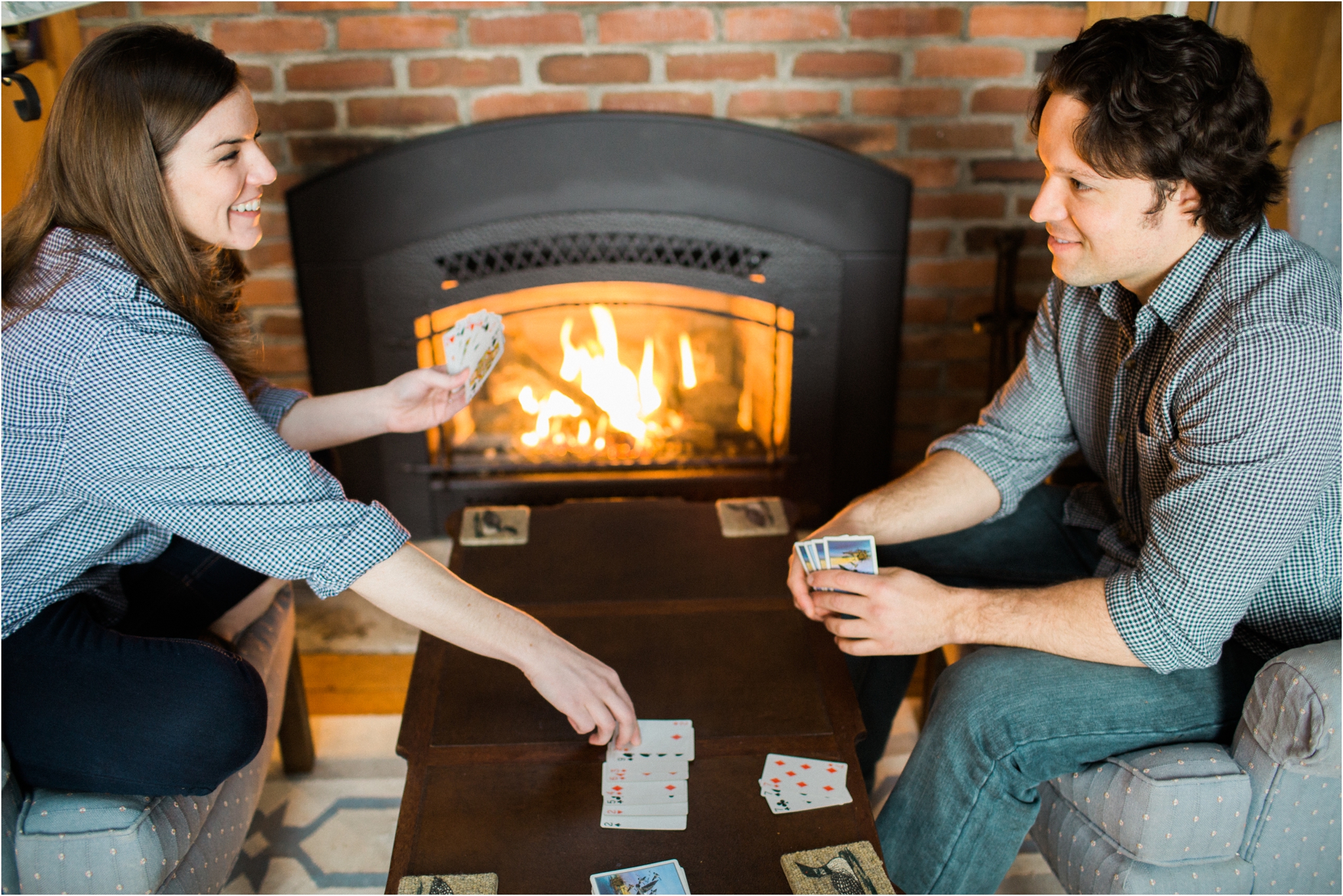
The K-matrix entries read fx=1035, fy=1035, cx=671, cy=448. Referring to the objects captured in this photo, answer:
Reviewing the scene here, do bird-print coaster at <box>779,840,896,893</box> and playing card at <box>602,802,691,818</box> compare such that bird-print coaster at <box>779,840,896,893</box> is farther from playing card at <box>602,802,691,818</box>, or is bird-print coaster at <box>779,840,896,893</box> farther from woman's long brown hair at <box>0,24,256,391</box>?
woman's long brown hair at <box>0,24,256,391</box>

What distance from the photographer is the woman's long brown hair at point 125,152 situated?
1.42 m

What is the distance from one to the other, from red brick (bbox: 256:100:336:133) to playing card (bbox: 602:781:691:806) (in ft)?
6.03

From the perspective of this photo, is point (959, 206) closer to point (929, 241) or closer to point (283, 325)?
point (929, 241)

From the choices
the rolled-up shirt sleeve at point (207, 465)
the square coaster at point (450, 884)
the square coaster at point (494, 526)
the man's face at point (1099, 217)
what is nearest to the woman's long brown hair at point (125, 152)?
the rolled-up shirt sleeve at point (207, 465)

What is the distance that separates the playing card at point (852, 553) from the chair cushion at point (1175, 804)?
42 centimetres

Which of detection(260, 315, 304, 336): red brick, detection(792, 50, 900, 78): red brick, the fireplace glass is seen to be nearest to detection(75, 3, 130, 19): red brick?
detection(260, 315, 304, 336): red brick

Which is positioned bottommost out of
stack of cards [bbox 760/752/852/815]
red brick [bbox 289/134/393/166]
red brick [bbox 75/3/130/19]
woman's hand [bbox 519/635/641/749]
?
stack of cards [bbox 760/752/852/815]

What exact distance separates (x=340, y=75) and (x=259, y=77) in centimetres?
19

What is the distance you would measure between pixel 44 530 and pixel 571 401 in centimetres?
157

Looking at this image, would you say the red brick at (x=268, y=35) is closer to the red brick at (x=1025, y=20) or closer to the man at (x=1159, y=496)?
the red brick at (x=1025, y=20)

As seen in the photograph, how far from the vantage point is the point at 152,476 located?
4.30ft

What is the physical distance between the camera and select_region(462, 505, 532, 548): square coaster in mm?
1862

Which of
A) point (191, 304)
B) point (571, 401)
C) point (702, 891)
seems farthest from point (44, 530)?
point (571, 401)

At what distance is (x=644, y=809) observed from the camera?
1.24m
